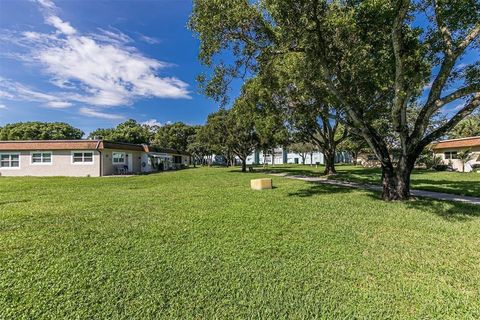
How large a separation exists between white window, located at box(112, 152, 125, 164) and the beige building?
33010 mm

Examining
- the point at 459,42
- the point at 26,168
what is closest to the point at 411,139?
the point at 459,42

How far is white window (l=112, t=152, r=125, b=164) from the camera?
25.5 m

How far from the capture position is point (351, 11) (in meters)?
7.07

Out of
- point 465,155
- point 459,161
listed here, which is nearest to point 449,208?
Answer: point 465,155

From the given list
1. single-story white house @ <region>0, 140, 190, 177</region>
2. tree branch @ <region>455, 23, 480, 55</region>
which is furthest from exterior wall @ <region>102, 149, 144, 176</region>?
tree branch @ <region>455, 23, 480, 55</region>

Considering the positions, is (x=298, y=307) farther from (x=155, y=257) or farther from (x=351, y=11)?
(x=351, y=11)

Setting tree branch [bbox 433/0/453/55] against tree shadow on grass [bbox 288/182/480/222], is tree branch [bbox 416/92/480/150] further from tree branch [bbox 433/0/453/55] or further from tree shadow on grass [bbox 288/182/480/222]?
tree shadow on grass [bbox 288/182/480/222]

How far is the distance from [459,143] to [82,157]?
117 feet

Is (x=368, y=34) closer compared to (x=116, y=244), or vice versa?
(x=116, y=244)

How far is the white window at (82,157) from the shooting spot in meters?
23.3

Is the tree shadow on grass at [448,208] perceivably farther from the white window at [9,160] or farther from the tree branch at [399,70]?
the white window at [9,160]

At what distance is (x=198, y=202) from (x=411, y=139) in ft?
24.7

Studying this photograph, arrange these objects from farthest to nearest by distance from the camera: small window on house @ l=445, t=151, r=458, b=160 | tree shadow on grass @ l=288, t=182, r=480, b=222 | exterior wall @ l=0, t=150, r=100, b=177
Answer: small window on house @ l=445, t=151, r=458, b=160
exterior wall @ l=0, t=150, r=100, b=177
tree shadow on grass @ l=288, t=182, r=480, b=222

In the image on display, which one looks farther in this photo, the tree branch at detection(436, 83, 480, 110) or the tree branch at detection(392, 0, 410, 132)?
the tree branch at detection(436, 83, 480, 110)
